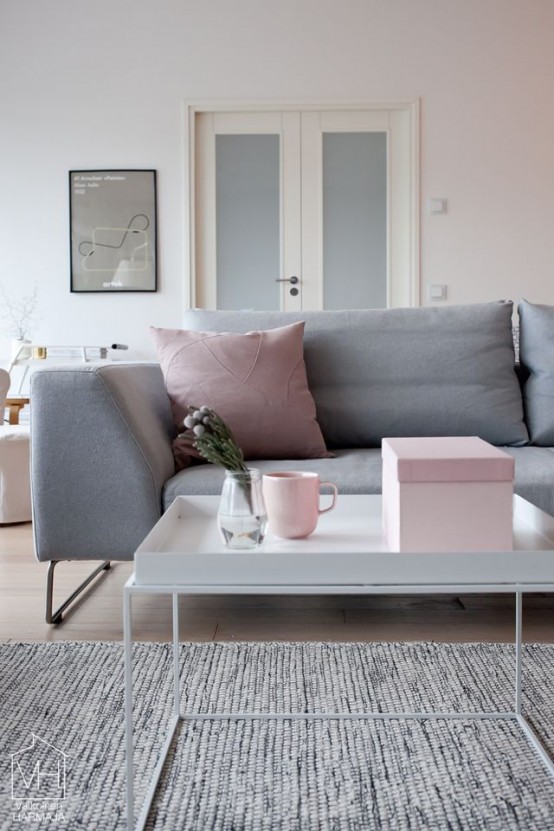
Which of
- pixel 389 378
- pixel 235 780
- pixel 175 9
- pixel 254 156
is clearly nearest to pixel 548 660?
pixel 235 780

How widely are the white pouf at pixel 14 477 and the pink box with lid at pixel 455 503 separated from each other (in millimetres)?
2378

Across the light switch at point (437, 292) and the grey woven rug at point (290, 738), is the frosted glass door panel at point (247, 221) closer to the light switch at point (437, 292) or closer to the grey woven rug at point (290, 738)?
the light switch at point (437, 292)

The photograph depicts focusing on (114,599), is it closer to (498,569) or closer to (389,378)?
(389,378)

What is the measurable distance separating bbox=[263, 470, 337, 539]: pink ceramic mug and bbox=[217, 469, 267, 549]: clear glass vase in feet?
0.14

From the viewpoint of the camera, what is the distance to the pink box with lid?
99 centimetres

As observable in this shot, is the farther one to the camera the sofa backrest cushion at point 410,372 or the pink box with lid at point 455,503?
the sofa backrest cushion at point 410,372

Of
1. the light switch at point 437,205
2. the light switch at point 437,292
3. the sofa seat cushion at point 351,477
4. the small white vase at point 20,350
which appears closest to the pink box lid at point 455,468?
the sofa seat cushion at point 351,477

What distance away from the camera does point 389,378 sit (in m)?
2.29

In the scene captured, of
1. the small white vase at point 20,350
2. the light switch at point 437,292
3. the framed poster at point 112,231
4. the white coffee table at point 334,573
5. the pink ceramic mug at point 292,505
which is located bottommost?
the white coffee table at point 334,573

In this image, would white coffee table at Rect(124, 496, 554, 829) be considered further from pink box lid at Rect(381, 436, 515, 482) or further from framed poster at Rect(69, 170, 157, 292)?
framed poster at Rect(69, 170, 157, 292)

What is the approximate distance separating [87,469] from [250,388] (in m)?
0.54

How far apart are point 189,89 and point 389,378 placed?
330cm

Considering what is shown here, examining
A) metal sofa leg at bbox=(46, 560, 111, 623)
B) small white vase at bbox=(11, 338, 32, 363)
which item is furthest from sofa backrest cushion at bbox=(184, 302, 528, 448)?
small white vase at bbox=(11, 338, 32, 363)

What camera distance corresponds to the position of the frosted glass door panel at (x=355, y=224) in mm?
4863
